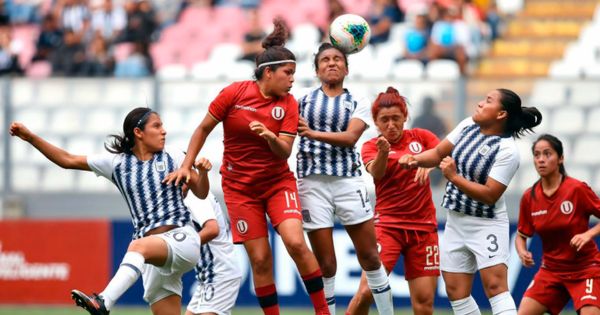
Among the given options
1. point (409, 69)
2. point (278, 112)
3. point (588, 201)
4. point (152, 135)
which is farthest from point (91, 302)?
point (409, 69)

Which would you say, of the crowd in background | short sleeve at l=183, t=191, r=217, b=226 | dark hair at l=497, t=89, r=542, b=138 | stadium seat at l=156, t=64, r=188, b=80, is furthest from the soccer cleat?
stadium seat at l=156, t=64, r=188, b=80

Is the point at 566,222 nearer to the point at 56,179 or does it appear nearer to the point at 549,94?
the point at 549,94

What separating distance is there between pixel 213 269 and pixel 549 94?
6.15m

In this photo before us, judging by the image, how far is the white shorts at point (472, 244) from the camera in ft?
30.9

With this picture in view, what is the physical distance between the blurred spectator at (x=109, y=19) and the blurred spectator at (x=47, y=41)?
0.59 m

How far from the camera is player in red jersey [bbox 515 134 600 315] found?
9.71 m

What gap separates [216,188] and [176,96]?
4.11 feet

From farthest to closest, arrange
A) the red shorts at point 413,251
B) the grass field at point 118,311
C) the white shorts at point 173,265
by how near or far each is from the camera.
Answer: the grass field at point 118,311 → the red shorts at point 413,251 → the white shorts at point 173,265

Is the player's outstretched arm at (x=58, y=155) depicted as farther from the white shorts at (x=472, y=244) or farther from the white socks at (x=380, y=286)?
the white shorts at (x=472, y=244)

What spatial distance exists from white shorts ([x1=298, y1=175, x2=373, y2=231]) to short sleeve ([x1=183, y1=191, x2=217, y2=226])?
717mm

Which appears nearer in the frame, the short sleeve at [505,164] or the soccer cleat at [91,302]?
the soccer cleat at [91,302]

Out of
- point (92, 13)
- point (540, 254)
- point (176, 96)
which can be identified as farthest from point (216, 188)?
point (92, 13)

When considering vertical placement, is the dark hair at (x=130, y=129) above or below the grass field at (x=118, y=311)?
above

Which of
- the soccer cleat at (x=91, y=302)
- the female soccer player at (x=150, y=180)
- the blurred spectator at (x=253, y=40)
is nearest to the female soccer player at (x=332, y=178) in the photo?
the female soccer player at (x=150, y=180)
